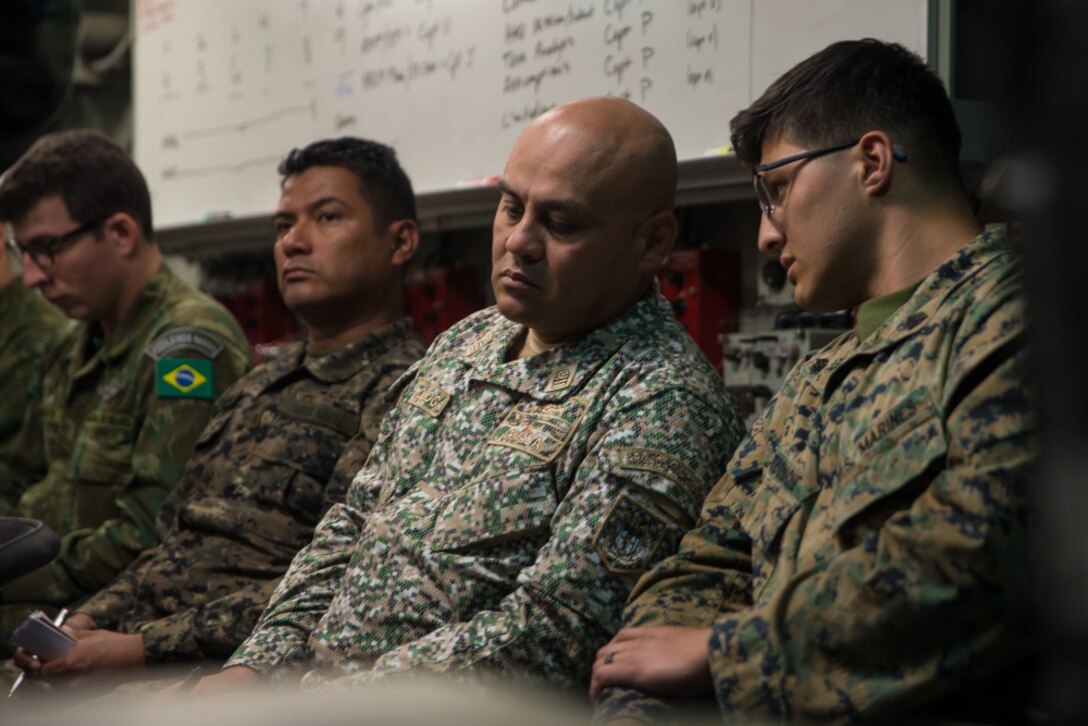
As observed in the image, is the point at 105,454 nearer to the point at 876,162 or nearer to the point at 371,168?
the point at 371,168

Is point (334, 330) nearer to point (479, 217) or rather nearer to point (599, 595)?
point (479, 217)

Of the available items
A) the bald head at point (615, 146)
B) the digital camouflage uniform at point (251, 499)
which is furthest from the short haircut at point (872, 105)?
the digital camouflage uniform at point (251, 499)

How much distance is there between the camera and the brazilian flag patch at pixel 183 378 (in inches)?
108

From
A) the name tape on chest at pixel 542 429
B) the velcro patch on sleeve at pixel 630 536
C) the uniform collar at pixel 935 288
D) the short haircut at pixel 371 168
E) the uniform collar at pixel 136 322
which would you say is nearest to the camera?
the uniform collar at pixel 935 288

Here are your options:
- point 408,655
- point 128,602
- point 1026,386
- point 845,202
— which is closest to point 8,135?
point 408,655

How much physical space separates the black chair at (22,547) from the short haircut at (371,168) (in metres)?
1.01

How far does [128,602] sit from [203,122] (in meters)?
1.94

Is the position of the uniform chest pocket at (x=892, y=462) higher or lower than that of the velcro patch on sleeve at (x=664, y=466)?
higher

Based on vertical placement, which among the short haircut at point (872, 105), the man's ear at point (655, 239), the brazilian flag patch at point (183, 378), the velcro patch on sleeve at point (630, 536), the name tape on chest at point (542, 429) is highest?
the short haircut at point (872, 105)

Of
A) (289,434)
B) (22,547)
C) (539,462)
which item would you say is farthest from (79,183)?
A: (539,462)

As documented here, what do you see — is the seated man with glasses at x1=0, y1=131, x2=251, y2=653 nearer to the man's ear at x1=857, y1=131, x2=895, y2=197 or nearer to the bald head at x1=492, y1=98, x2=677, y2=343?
the bald head at x1=492, y1=98, x2=677, y2=343

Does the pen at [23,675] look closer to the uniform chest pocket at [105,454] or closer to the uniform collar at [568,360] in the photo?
the uniform chest pocket at [105,454]

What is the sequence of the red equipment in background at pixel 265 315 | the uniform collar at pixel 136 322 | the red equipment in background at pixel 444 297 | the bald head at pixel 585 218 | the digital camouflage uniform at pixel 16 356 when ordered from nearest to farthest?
the bald head at pixel 585 218 < the uniform collar at pixel 136 322 < the digital camouflage uniform at pixel 16 356 < the red equipment in background at pixel 444 297 < the red equipment in background at pixel 265 315

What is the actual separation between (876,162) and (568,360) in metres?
0.56
